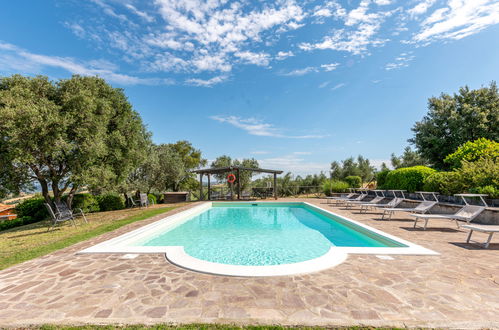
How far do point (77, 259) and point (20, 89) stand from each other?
802cm

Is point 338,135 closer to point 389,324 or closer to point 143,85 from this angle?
point 143,85

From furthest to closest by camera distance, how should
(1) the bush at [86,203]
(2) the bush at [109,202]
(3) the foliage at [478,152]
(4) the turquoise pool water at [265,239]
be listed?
(2) the bush at [109,202], (1) the bush at [86,203], (3) the foliage at [478,152], (4) the turquoise pool water at [265,239]

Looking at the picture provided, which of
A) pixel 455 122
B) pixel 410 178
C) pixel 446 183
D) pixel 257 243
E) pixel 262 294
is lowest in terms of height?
pixel 257 243

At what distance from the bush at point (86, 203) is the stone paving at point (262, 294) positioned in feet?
33.2

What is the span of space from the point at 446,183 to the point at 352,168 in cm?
1641

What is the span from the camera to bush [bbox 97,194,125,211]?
45.3 feet

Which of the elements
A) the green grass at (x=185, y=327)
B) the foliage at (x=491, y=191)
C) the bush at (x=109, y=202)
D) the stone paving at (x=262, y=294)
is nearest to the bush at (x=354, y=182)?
the foliage at (x=491, y=191)

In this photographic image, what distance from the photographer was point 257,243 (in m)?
6.57

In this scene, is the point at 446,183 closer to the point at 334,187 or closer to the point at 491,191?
the point at 491,191

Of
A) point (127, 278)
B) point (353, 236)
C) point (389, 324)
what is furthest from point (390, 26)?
point (127, 278)

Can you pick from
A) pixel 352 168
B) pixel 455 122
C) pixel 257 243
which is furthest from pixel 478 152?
pixel 352 168

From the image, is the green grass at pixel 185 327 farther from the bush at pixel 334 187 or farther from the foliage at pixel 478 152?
the bush at pixel 334 187

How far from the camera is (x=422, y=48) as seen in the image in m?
11.2

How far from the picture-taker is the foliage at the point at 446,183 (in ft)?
27.8
